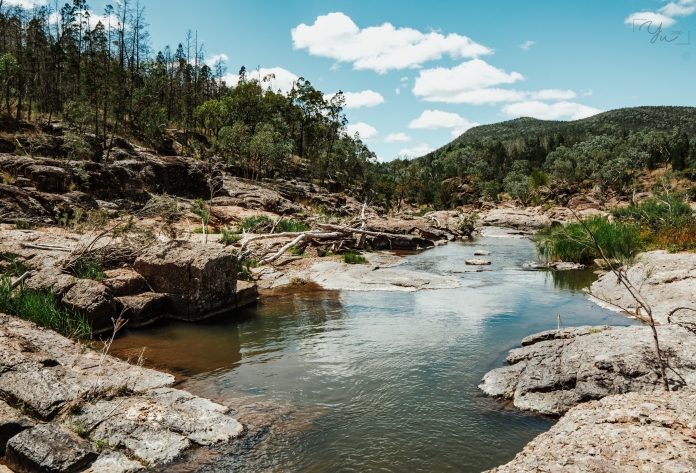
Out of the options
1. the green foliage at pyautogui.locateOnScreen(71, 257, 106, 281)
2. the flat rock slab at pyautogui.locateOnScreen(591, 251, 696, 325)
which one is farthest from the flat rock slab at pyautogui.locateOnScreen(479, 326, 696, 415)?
the green foliage at pyautogui.locateOnScreen(71, 257, 106, 281)

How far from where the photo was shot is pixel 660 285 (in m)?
11.1

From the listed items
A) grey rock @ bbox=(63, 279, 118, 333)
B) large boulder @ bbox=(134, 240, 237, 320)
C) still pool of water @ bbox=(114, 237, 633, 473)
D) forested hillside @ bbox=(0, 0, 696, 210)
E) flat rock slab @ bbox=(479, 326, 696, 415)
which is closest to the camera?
still pool of water @ bbox=(114, 237, 633, 473)

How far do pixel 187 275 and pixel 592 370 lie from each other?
29.5 ft

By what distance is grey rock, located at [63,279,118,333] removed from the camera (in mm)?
9289

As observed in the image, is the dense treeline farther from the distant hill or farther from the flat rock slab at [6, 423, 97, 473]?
the distant hill

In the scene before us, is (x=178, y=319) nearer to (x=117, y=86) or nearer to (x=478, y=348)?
(x=478, y=348)

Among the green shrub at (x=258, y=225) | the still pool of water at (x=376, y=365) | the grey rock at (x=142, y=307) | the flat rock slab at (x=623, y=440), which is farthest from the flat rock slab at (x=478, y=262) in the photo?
the flat rock slab at (x=623, y=440)

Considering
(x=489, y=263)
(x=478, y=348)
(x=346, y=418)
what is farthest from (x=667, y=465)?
(x=489, y=263)

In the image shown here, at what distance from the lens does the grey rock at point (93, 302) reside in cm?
929

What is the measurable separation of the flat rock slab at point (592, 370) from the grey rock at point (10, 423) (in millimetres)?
6051

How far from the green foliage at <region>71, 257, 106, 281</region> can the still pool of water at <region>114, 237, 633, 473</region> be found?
184 cm

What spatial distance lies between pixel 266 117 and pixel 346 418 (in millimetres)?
59738

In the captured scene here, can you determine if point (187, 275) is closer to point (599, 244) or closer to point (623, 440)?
point (623, 440)

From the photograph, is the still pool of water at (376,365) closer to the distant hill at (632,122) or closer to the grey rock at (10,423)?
the grey rock at (10,423)
